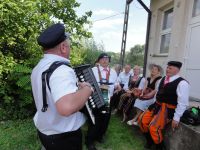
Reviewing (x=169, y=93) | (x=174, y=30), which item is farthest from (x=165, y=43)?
(x=169, y=93)

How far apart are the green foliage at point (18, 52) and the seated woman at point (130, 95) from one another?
7.68 ft

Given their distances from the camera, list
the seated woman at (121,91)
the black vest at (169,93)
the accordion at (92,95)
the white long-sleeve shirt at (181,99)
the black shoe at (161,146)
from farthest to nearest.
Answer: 1. the seated woman at (121,91)
2. the black shoe at (161,146)
3. the black vest at (169,93)
4. the white long-sleeve shirt at (181,99)
5. the accordion at (92,95)

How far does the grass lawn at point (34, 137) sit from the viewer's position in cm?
488

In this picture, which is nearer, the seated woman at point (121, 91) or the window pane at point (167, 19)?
the seated woman at point (121, 91)

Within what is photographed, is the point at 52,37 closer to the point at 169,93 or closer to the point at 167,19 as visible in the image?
the point at 169,93

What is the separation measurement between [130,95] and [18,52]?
11.0 ft

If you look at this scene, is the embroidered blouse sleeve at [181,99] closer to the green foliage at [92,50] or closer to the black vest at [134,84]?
the black vest at [134,84]

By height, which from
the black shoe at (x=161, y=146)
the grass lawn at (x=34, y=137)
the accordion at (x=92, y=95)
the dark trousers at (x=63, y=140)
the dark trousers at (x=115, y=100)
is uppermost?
the accordion at (x=92, y=95)

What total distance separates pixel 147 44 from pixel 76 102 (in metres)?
8.20

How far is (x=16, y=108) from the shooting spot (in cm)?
670

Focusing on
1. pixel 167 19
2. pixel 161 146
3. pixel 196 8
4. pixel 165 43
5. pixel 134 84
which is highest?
pixel 196 8

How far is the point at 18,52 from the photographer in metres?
7.20

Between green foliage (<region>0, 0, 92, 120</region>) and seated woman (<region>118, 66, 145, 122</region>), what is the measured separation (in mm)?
2342

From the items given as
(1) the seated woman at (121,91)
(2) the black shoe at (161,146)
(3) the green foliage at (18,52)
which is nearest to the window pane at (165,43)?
(1) the seated woman at (121,91)
